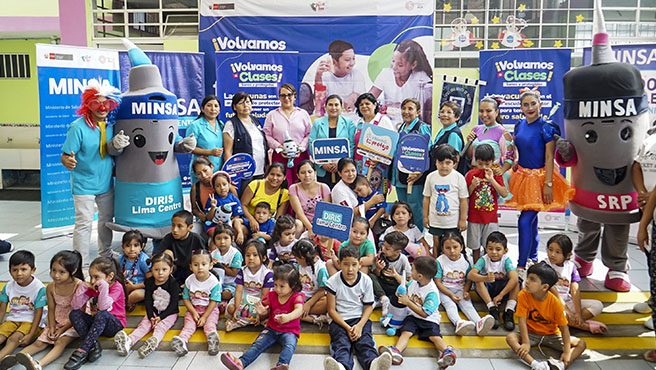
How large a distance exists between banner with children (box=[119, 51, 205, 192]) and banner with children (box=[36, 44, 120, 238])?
630mm

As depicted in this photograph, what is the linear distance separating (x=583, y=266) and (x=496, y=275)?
4.28ft

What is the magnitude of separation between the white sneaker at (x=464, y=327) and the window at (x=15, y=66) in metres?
10.5

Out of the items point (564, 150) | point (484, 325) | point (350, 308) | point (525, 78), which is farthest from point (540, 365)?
point (525, 78)

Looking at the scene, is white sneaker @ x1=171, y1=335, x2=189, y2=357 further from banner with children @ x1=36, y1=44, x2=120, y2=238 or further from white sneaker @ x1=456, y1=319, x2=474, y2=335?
banner with children @ x1=36, y1=44, x2=120, y2=238

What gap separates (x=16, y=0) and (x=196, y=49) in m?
4.47

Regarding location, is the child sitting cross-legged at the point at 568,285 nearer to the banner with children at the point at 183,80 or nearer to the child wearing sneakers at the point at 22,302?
the child wearing sneakers at the point at 22,302

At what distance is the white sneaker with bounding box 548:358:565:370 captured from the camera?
11.1ft

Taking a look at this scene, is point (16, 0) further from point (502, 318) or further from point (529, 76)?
point (502, 318)

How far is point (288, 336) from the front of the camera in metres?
3.65

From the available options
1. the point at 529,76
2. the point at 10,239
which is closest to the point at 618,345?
the point at 529,76

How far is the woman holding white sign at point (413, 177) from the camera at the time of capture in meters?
4.97

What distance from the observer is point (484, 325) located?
384cm

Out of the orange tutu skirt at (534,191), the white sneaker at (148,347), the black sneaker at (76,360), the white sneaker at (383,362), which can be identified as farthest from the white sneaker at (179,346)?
the orange tutu skirt at (534,191)

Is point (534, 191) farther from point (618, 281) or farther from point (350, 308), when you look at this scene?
point (350, 308)
